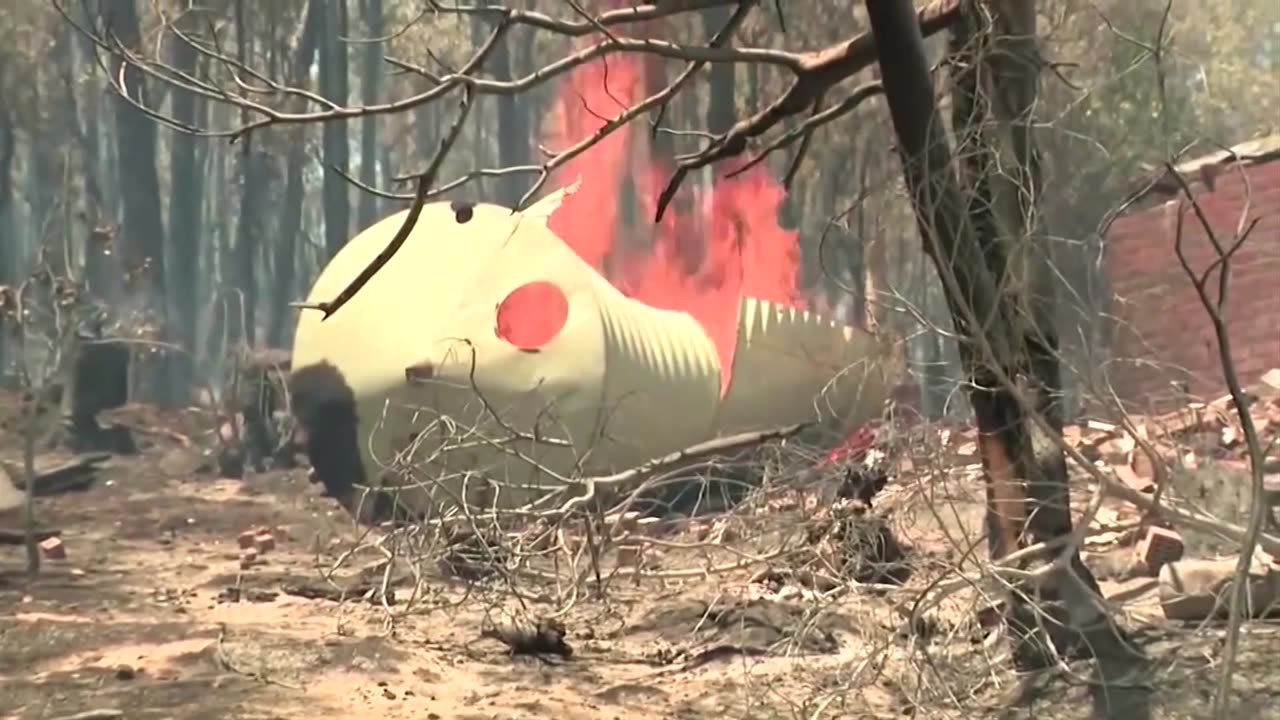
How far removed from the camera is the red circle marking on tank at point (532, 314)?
27.2ft

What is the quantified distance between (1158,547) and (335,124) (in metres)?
14.2

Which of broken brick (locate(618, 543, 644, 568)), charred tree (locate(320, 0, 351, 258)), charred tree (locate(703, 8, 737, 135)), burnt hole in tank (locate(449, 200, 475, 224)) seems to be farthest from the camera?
charred tree (locate(320, 0, 351, 258))

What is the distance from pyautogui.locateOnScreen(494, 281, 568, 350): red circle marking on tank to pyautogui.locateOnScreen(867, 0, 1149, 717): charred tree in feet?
15.2

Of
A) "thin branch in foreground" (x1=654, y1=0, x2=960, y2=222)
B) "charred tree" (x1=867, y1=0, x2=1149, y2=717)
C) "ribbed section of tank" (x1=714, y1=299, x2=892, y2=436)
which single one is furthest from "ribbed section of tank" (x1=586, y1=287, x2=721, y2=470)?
"charred tree" (x1=867, y1=0, x2=1149, y2=717)

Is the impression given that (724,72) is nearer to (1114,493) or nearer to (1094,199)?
(1094,199)

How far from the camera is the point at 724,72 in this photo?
13.4m

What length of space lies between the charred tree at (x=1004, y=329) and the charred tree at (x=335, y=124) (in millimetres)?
13951

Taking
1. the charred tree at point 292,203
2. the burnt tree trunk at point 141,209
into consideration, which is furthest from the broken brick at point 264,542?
the charred tree at point 292,203

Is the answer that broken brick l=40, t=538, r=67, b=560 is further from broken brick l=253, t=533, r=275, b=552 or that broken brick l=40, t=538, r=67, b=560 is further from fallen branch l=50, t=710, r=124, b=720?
fallen branch l=50, t=710, r=124, b=720

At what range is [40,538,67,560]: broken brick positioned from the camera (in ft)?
23.3

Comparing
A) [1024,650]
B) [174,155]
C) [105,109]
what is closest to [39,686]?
[1024,650]

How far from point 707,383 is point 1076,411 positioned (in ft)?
19.0

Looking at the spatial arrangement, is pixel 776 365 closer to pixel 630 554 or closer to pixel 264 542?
pixel 264 542

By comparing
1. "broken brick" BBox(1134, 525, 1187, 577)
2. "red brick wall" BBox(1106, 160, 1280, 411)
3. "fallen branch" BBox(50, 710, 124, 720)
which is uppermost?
"red brick wall" BBox(1106, 160, 1280, 411)
